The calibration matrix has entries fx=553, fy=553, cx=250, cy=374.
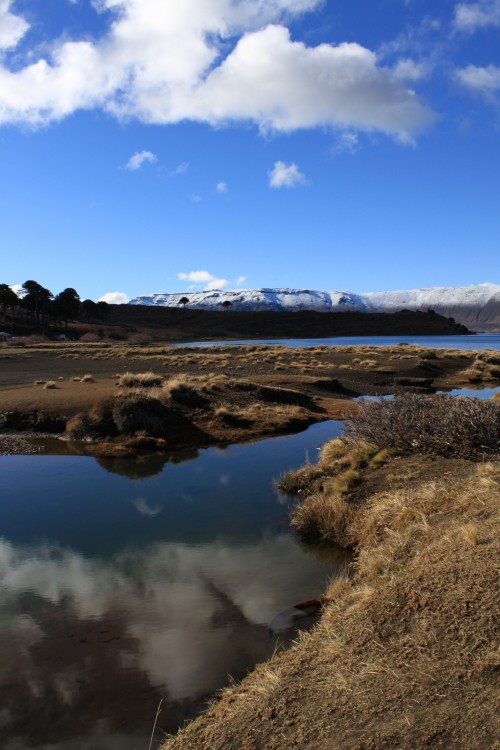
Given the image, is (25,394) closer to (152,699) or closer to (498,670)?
(152,699)

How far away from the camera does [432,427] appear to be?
42.7 feet

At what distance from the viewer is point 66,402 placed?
2320 centimetres

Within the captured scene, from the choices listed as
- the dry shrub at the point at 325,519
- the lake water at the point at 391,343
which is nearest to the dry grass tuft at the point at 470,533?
the dry shrub at the point at 325,519

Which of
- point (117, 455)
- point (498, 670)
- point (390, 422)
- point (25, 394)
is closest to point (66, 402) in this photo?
point (25, 394)

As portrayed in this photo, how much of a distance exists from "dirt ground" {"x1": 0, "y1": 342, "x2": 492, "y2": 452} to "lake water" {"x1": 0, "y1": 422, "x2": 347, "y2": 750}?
6.44 metres

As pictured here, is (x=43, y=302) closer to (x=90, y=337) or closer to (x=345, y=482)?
(x=90, y=337)

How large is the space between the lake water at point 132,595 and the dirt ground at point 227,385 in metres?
6.44

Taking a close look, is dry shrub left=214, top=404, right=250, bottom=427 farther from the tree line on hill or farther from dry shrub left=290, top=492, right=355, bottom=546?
the tree line on hill

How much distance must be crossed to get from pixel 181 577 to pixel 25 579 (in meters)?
2.63

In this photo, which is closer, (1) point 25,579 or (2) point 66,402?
(1) point 25,579

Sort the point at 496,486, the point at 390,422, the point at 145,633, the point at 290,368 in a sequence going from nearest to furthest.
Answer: the point at 145,633 → the point at 496,486 → the point at 390,422 → the point at 290,368

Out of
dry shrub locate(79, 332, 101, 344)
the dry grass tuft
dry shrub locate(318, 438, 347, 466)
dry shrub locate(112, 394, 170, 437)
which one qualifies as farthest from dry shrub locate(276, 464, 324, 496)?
dry shrub locate(79, 332, 101, 344)

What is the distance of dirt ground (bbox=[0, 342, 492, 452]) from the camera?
877 inches

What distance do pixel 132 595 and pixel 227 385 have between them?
1853cm
